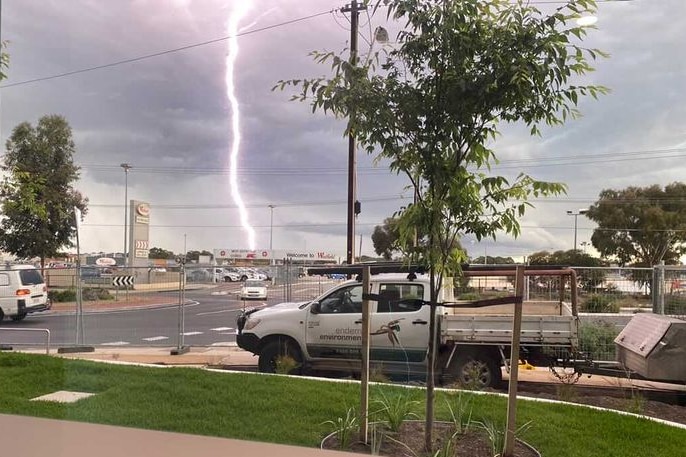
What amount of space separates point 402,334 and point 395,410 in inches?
144

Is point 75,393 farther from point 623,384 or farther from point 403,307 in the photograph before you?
Answer: point 623,384

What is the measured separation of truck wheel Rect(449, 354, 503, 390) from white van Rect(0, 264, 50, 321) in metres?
13.5

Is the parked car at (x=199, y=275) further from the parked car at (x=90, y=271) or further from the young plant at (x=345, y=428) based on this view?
the young plant at (x=345, y=428)

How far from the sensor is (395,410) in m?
5.60

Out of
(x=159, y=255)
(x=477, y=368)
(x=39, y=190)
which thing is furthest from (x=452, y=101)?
(x=159, y=255)

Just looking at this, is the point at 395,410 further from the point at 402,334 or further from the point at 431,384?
the point at 402,334

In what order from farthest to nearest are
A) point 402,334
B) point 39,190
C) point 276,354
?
point 39,190 → point 276,354 → point 402,334

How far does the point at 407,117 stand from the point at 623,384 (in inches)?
261

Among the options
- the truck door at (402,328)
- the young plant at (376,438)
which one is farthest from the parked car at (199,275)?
the young plant at (376,438)

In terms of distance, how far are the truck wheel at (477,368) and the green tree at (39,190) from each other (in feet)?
24.5

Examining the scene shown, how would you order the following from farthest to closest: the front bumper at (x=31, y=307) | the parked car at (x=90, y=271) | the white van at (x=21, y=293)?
the front bumper at (x=31, y=307) < the white van at (x=21, y=293) < the parked car at (x=90, y=271)

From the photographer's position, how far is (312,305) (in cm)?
973

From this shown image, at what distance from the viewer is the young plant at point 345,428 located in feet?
17.5

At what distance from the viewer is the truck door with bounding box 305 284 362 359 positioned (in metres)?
9.52
